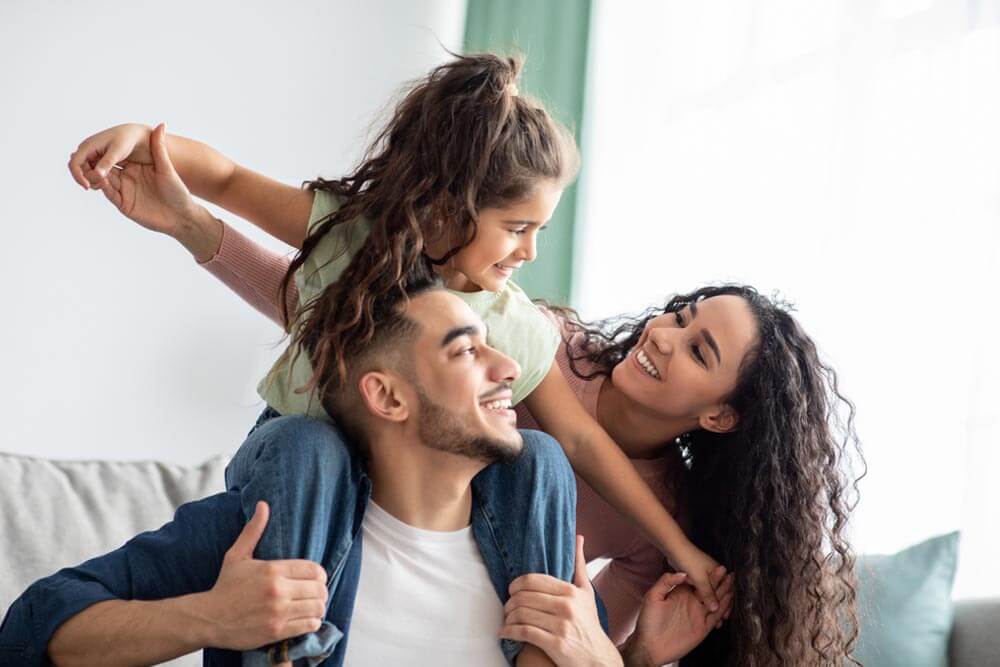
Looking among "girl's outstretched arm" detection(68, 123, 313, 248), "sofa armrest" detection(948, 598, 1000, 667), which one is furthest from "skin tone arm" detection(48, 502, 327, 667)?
"sofa armrest" detection(948, 598, 1000, 667)

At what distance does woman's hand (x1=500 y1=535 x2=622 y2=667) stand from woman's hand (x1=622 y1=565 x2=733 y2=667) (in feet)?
0.66

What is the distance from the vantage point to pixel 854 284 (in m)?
2.59

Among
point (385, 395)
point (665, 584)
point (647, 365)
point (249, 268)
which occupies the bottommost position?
point (665, 584)

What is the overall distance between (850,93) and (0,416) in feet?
7.81

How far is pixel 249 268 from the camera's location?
2.11 meters

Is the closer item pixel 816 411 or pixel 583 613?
pixel 583 613

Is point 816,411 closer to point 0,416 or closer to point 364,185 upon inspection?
point 364,185

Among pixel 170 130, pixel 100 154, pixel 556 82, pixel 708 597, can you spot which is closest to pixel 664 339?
pixel 708 597

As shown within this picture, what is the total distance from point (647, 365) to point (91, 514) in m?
1.08

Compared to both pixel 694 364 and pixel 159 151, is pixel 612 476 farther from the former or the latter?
pixel 159 151

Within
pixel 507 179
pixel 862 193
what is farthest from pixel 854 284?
pixel 507 179

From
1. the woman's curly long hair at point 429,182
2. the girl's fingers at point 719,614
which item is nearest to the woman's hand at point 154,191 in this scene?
the woman's curly long hair at point 429,182

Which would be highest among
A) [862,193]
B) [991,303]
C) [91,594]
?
[862,193]

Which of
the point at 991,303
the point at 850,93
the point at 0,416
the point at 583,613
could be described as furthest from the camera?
the point at 0,416
